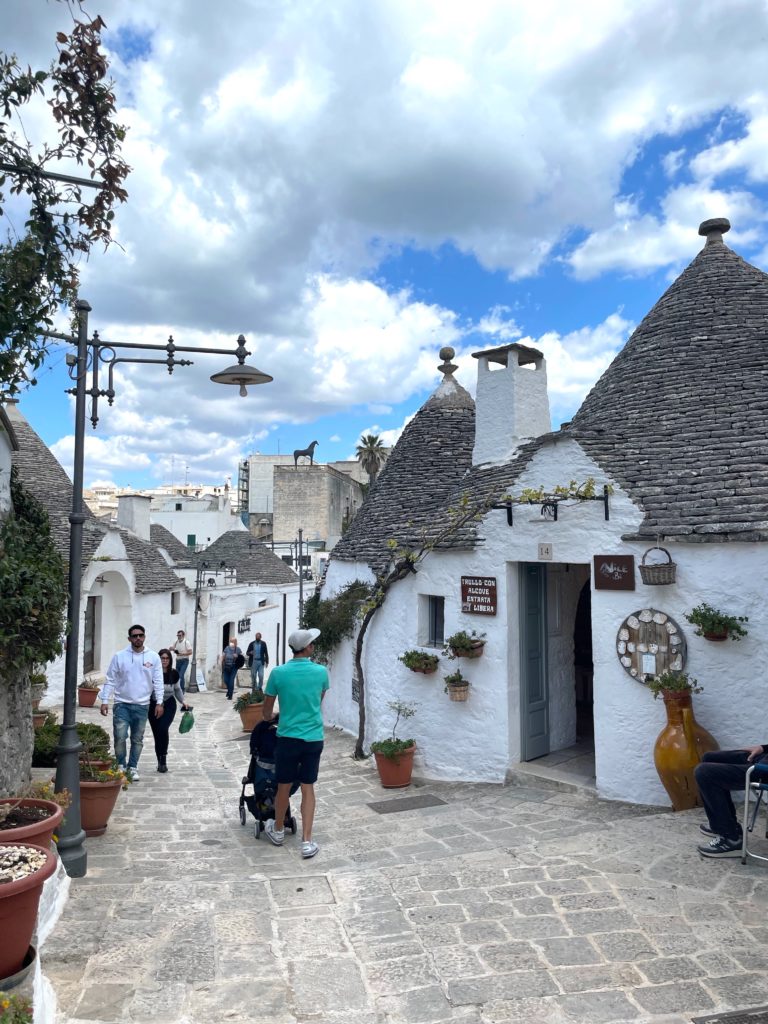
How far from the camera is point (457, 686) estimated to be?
873 centimetres

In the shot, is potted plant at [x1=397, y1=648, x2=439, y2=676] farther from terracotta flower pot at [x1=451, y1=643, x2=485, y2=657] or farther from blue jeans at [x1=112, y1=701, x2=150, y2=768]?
blue jeans at [x1=112, y1=701, x2=150, y2=768]

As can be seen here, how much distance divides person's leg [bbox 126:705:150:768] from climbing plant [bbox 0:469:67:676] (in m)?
2.14

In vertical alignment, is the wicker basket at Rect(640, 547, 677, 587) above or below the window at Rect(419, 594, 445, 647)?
above

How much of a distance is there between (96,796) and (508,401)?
23.0 ft

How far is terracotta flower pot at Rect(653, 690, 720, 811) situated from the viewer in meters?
6.67

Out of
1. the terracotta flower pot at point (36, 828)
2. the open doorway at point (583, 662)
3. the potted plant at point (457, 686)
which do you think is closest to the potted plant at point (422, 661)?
the potted plant at point (457, 686)

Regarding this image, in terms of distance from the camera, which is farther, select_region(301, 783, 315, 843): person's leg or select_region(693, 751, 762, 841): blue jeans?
select_region(301, 783, 315, 843): person's leg

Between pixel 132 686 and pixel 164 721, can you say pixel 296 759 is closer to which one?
pixel 132 686

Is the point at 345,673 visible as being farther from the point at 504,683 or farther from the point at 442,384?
the point at 442,384

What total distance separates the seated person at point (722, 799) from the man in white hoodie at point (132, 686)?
5216 millimetres

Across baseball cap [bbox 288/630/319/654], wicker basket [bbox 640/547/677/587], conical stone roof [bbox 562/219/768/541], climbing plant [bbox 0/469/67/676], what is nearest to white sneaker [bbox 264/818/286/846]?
baseball cap [bbox 288/630/319/654]

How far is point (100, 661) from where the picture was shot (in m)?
19.8

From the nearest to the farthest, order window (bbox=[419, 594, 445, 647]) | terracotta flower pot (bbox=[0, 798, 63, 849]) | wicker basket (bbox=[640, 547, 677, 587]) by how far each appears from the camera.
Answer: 1. terracotta flower pot (bbox=[0, 798, 63, 849])
2. wicker basket (bbox=[640, 547, 677, 587])
3. window (bbox=[419, 594, 445, 647])

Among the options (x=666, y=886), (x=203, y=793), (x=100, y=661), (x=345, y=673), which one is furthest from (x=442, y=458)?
(x=100, y=661)
